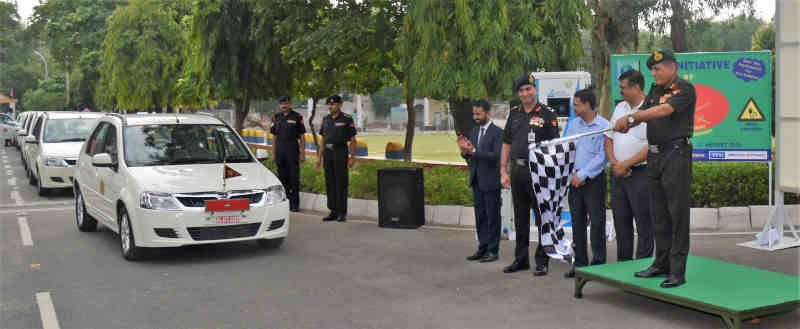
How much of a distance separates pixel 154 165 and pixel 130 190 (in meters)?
0.60

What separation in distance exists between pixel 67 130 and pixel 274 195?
11026 mm

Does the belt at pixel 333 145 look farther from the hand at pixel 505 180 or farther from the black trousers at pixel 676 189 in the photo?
the black trousers at pixel 676 189

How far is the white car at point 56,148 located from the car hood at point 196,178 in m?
6.42

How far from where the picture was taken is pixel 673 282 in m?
6.41

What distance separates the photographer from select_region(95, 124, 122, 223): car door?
9.66m

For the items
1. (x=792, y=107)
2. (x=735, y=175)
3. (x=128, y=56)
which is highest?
(x=128, y=56)

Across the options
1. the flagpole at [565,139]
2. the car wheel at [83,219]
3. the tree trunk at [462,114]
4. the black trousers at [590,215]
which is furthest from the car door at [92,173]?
the tree trunk at [462,114]

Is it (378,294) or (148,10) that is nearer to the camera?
(378,294)

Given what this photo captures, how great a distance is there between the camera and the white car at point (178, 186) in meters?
8.82

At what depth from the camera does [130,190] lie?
9.09 meters

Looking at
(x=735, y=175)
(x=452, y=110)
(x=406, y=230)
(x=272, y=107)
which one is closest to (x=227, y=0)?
(x=452, y=110)

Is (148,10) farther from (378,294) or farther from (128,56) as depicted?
(378,294)

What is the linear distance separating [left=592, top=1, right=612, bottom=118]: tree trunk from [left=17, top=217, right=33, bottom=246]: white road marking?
545 inches

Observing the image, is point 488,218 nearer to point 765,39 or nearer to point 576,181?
point 576,181
